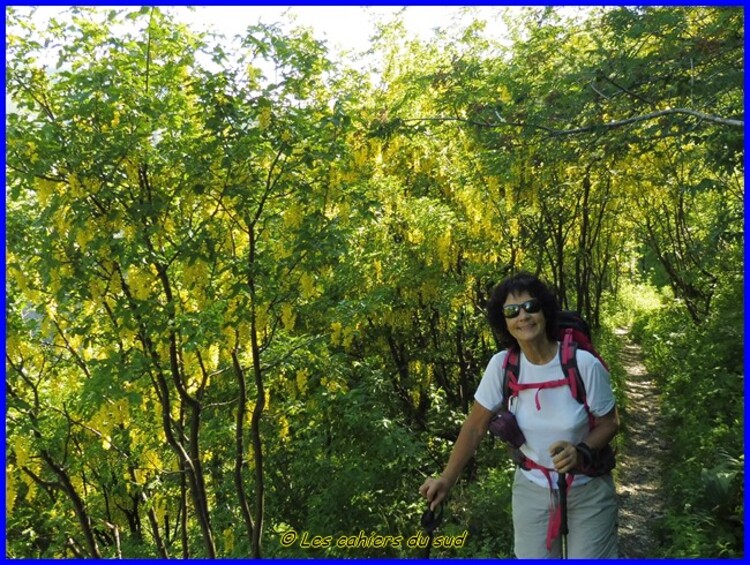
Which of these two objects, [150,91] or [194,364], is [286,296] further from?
[150,91]

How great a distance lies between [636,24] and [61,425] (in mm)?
5673

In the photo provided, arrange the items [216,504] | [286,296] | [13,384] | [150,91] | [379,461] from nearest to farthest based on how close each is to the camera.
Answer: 1. [150,91]
2. [286,296]
3. [13,384]
4. [379,461]
5. [216,504]

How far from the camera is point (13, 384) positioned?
523 cm

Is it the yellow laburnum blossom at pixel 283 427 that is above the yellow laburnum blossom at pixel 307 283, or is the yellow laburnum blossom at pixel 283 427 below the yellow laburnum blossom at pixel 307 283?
below

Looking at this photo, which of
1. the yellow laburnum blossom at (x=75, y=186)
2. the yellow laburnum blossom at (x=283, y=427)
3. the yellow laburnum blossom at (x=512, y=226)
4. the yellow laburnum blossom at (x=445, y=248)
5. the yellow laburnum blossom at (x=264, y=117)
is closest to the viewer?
the yellow laburnum blossom at (x=75, y=186)

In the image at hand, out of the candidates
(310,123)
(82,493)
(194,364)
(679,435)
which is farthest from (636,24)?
(82,493)

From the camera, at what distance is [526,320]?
90.8 inches

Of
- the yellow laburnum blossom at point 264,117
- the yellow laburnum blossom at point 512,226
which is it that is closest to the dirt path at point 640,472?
the yellow laburnum blossom at point 512,226

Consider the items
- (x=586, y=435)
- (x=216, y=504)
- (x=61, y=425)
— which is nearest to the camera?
(x=586, y=435)

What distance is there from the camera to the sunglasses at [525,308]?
2.32 meters

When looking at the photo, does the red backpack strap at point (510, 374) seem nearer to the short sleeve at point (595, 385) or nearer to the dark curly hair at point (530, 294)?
the dark curly hair at point (530, 294)

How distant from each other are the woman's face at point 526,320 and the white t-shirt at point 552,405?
96 mm

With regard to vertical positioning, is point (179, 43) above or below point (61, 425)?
above

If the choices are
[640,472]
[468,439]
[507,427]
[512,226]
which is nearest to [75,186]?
[468,439]
